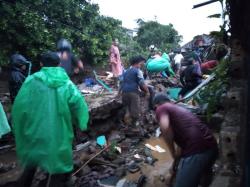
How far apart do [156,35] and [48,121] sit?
24.0m

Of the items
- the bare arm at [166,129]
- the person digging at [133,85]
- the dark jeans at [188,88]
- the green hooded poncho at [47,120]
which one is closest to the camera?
the bare arm at [166,129]

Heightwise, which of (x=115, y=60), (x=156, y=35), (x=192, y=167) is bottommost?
(x=192, y=167)

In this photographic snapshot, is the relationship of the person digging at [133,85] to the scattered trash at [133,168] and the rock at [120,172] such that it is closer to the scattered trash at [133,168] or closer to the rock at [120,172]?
the scattered trash at [133,168]

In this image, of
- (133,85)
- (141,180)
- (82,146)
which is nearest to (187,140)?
(141,180)

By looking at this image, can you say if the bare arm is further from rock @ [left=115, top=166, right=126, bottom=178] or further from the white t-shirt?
the white t-shirt

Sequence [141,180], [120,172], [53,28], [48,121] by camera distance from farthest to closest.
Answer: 1. [53,28]
2. [120,172]
3. [141,180]
4. [48,121]

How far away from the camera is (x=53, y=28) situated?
1155 cm

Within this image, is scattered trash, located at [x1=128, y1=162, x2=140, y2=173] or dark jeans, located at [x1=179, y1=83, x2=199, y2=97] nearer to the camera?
scattered trash, located at [x1=128, y1=162, x2=140, y2=173]

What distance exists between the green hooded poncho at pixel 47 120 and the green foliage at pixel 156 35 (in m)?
23.2

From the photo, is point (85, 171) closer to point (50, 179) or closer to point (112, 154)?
point (112, 154)

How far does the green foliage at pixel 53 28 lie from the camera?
32.5 feet

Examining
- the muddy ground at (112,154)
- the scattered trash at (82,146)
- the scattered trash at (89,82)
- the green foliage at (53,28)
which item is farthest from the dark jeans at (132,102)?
the green foliage at (53,28)

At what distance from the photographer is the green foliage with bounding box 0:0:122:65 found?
390 inches

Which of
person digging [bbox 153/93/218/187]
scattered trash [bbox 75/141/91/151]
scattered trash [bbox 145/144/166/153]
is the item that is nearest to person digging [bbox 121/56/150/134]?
scattered trash [bbox 145/144/166/153]
